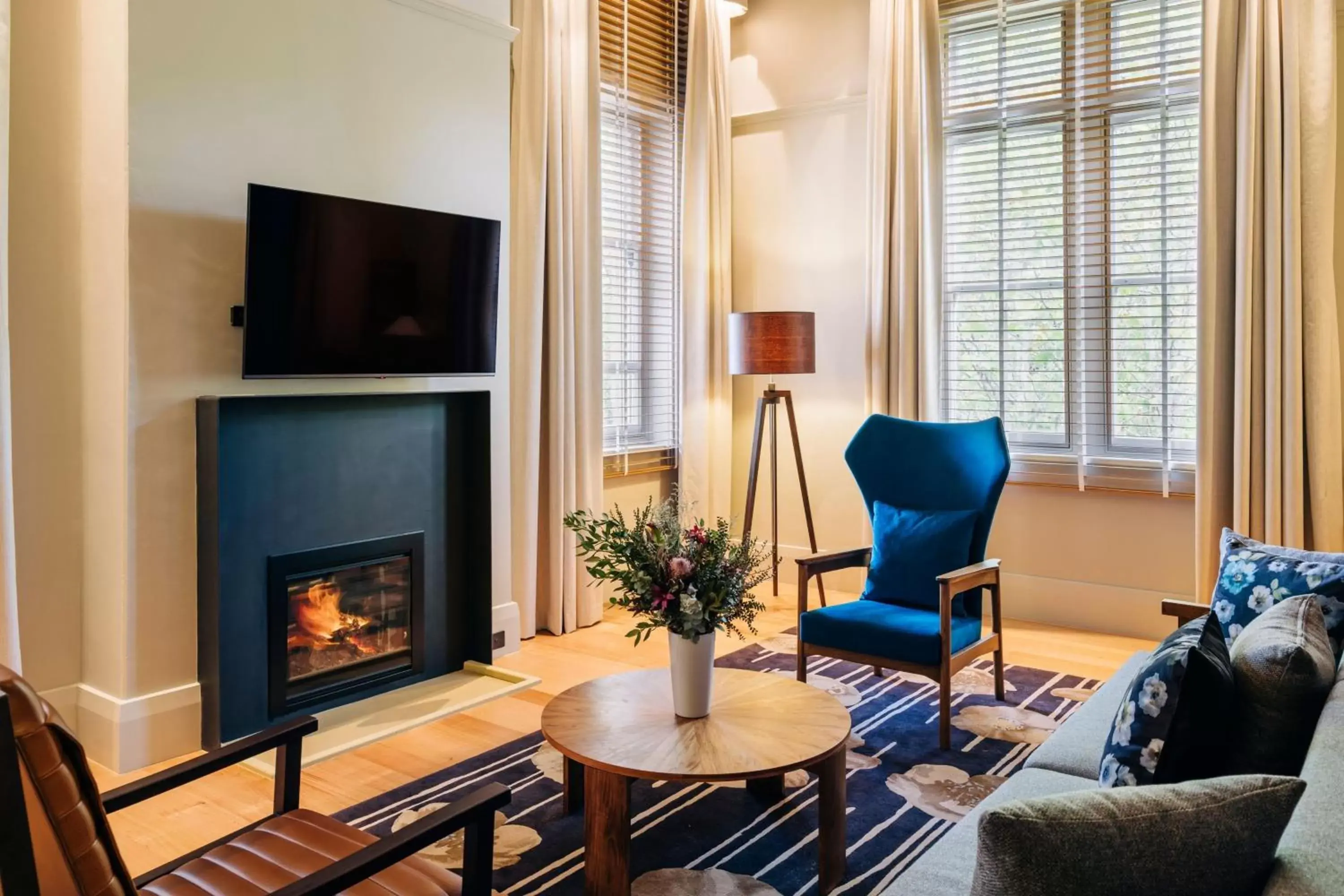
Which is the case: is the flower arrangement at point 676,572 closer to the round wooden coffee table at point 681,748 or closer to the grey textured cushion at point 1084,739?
the round wooden coffee table at point 681,748

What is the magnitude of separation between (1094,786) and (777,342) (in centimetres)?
332

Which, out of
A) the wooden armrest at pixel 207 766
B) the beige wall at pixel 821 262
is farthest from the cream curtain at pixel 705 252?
the wooden armrest at pixel 207 766

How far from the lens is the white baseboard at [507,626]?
4.24 meters

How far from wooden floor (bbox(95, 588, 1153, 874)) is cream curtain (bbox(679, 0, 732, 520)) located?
3.43 ft

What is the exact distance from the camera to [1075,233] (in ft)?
15.4

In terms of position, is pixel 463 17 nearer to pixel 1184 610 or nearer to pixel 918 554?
pixel 918 554

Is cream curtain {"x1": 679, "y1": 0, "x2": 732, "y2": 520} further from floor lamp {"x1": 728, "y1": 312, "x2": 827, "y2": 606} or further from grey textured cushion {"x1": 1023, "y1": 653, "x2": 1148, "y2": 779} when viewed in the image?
grey textured cushion {"x1": 1023, "y1": 653, "x2": 1148, "y2": 779}

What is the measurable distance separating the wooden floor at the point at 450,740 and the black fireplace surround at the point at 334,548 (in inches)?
12.1

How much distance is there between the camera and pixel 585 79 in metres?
4.71

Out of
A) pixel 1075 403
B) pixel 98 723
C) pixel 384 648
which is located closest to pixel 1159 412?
pixel 1075 403

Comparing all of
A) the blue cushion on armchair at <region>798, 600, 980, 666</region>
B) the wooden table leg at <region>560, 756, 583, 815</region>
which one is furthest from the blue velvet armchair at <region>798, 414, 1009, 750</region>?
the wooden table leg at <region>560, 756, 583, 815</region>

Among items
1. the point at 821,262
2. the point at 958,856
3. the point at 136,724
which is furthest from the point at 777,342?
the point at 958,856

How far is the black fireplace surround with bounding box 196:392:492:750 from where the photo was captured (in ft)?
Result: 10.5

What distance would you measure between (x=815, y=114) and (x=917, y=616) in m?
3.22
